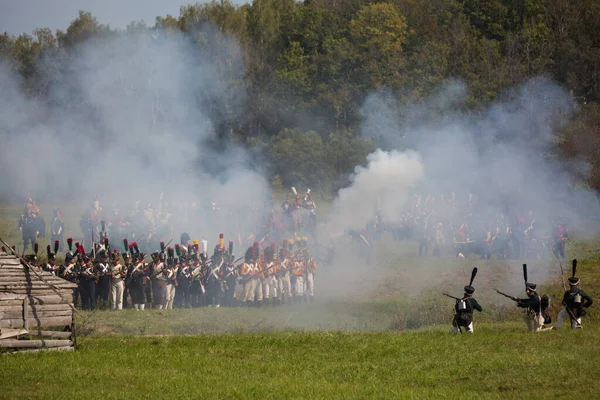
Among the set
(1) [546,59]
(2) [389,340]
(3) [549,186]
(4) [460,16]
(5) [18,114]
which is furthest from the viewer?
(4) [460,16]

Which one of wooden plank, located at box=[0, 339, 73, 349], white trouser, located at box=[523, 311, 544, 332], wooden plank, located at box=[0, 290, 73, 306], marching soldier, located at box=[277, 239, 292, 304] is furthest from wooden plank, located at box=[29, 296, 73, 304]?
marching soldier, located at box=[277, 239, 292, 304]

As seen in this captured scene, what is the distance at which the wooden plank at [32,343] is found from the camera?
67.6ft

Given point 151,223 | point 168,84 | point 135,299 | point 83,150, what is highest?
point 168,84

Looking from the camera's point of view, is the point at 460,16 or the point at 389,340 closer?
the point at 389,340

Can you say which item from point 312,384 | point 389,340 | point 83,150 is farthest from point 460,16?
point 312,384

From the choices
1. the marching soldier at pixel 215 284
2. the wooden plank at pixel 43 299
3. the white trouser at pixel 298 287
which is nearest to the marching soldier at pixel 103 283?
the marching soldier at pixel 215 284

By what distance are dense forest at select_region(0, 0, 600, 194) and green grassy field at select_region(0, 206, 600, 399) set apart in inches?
844

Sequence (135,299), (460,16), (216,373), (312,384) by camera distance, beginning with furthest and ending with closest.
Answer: (460,16) < (135,299) < (216,373) < (312,384)

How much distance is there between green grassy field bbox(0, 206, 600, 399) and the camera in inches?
693

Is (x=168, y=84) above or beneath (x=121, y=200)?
above

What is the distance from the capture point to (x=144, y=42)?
45.8 m

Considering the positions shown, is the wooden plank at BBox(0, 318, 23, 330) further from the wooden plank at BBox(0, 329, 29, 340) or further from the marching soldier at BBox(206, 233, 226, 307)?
the marching soldier at BBox(206, 233, 226, 307)

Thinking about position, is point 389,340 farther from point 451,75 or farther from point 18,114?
point 451,75

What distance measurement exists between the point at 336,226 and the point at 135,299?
17.6 meters
